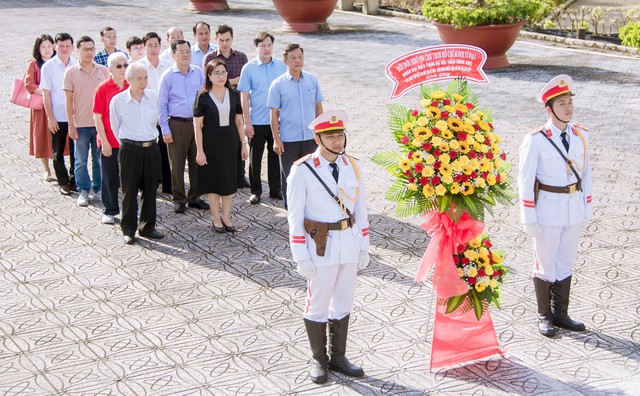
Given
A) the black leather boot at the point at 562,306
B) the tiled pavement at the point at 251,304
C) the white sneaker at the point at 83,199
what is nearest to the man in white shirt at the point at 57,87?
the white sneaker at the point at 83,199

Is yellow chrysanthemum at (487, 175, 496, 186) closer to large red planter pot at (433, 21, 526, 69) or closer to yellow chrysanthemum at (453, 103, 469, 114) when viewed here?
yellow chrysanthemum at (453, 103, 469, 114)

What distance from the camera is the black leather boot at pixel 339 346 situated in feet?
23.0

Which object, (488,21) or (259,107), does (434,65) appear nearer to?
(259,107)

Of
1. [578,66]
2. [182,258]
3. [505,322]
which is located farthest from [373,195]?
[578,66]

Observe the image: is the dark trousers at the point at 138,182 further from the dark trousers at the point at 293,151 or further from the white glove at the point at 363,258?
the white glove at the point at 363,258

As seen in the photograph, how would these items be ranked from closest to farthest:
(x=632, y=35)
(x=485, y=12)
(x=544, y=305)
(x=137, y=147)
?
(x=544, y=305), (x=137, y=147), (x=485, y=12), (x=632, y=35)

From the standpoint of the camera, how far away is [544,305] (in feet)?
25.1

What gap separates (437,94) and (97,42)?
648 inches

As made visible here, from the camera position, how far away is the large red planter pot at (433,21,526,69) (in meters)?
18.2

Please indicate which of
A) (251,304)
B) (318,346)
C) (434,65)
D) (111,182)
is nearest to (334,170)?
(434,65)

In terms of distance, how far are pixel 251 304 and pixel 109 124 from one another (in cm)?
313

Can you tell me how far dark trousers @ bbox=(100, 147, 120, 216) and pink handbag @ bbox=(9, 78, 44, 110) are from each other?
1.66m

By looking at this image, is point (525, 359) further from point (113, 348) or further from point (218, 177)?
point (218, 177)

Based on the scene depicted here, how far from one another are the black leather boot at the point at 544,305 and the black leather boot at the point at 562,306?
0.19ft
